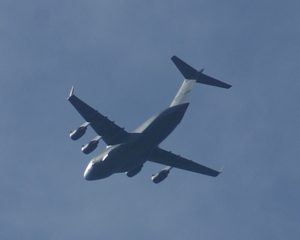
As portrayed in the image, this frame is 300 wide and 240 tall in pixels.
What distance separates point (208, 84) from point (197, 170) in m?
6.74

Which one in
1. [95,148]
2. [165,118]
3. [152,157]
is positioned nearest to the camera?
[165,118]

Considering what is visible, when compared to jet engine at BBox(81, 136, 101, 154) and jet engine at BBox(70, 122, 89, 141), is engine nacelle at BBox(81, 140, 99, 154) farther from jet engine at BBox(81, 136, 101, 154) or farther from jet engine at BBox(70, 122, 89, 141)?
jet engine at BBox(70, 122, 89, 141)

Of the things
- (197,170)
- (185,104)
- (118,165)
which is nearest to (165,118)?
(185,104)

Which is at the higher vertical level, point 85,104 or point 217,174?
point 85,104

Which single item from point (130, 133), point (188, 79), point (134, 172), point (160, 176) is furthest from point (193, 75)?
point (134, 172)

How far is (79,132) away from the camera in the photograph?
44.8 meters

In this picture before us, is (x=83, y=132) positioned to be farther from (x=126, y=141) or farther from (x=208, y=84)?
(x=208, y=84)

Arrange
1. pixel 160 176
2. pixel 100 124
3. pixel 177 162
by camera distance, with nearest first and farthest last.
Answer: pixel 100 124, pixel 160 176, pixel 177 162

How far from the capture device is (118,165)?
4509cm

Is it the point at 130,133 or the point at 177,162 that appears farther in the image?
the point at 177,162

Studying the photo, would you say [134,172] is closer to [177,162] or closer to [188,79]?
[177,162]

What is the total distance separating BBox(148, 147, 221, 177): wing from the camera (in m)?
49.0

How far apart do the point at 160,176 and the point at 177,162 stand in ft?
5.09

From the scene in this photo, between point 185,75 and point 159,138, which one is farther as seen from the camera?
point 185,75
